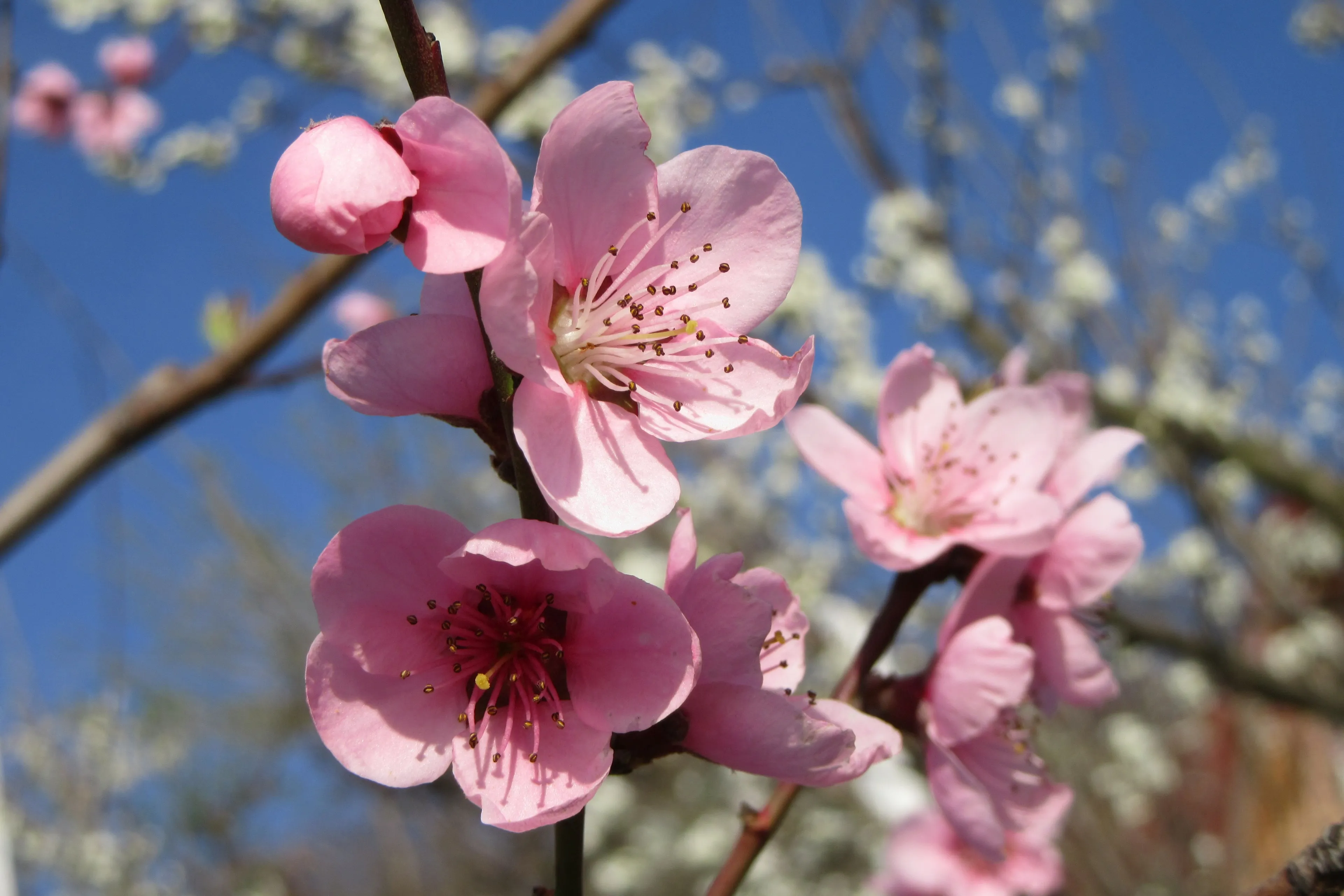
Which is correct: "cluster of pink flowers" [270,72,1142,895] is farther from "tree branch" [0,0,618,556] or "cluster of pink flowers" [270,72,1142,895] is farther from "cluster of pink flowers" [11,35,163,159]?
"cluster of pink flowers" [11,35,163,159]

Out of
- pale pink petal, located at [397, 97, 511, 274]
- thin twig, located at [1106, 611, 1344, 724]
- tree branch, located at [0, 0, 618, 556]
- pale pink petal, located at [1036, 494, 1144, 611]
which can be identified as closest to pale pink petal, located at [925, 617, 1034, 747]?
pale pink petal, located at [1036, 494, 1144, 611]

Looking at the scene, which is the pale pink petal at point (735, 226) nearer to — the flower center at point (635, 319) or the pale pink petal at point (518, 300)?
the flower center at point (635, 319)

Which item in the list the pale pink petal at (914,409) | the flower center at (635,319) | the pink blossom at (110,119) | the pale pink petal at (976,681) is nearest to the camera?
the flower center at (635,319)

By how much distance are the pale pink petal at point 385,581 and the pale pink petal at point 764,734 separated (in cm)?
22

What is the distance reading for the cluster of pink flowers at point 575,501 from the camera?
0.66 meters

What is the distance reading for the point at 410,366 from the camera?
2.31 feet

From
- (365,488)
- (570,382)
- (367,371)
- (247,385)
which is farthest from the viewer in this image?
(365,488)

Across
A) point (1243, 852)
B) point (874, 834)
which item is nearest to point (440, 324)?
point (1243, 852)

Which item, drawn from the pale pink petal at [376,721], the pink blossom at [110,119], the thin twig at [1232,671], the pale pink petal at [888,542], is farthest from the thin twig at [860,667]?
A: the pink blossom at [110,119]

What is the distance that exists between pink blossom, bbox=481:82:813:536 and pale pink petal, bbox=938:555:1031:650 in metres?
0.33

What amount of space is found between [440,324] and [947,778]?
643mm

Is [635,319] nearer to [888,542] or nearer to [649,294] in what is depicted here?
[649,294]

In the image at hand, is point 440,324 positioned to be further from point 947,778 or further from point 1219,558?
point 1219,558

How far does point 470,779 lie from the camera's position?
2.44 feet
